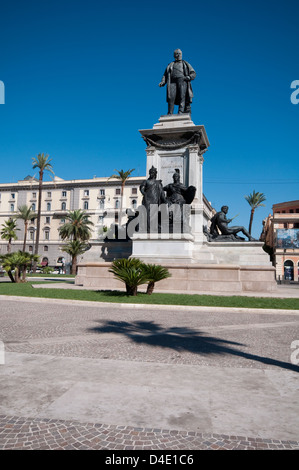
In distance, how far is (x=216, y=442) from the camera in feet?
9.16

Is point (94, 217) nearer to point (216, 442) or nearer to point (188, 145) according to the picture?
point (188, 145)

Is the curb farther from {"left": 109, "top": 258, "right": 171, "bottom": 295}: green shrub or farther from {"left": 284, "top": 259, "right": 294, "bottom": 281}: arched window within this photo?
{"left": 284, "top": 259, "right": 294, "bottom": 281}: arched window

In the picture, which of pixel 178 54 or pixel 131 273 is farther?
pixel 178 54

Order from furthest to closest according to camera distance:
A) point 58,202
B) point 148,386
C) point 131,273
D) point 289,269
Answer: point 58,202 < point 289,269 < point 131,273 < point 148,386

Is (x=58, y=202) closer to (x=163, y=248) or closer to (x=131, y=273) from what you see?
(x=163, y=248)

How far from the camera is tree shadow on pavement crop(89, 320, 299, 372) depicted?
5582 mm

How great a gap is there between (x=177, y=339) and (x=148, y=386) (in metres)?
2.67

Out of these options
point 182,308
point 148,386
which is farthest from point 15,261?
point 148,386

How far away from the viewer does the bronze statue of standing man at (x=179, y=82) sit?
21250 mm

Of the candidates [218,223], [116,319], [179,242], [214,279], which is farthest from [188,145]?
[116,319]

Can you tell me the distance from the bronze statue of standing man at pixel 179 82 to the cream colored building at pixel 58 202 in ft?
199

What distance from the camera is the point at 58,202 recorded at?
→ 88.9 m

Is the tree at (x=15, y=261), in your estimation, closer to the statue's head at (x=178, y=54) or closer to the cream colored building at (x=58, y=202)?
the statue's head at (x=178, y=54)
